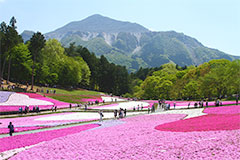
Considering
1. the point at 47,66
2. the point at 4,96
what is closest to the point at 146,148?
the point at 4,96

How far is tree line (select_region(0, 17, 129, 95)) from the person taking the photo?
71.8 m

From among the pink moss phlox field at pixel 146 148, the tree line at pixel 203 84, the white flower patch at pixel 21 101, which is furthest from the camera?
the tree line at pixel 203 84

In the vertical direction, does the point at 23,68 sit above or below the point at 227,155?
above

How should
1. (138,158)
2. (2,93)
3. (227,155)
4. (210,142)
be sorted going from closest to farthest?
(227,155) → (138,158) → (210,142) → (2,93)

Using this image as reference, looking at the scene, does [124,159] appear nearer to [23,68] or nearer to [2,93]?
[2,93]

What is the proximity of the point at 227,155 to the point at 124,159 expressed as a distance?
5.25m

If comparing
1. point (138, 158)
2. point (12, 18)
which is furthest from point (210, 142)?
point (12, 18)

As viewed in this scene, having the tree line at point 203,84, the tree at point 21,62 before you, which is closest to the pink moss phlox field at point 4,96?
the tree at point 21,62

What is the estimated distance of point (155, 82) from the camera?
104312 millimetres

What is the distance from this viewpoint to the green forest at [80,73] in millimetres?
69312

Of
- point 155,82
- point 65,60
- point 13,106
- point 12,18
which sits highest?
point 12,18

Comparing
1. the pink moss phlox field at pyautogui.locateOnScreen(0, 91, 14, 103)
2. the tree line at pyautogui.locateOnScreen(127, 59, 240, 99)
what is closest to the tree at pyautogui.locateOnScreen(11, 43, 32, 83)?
the pink moss phlox field at pyautogui.locateOnScreen(0, 91, 14, 103)

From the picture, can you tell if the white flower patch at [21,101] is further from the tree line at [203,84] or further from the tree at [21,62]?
the tree line at [203,84]

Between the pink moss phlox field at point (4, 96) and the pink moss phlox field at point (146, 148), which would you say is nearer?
the pink moss phlox field at point (146, 148)
